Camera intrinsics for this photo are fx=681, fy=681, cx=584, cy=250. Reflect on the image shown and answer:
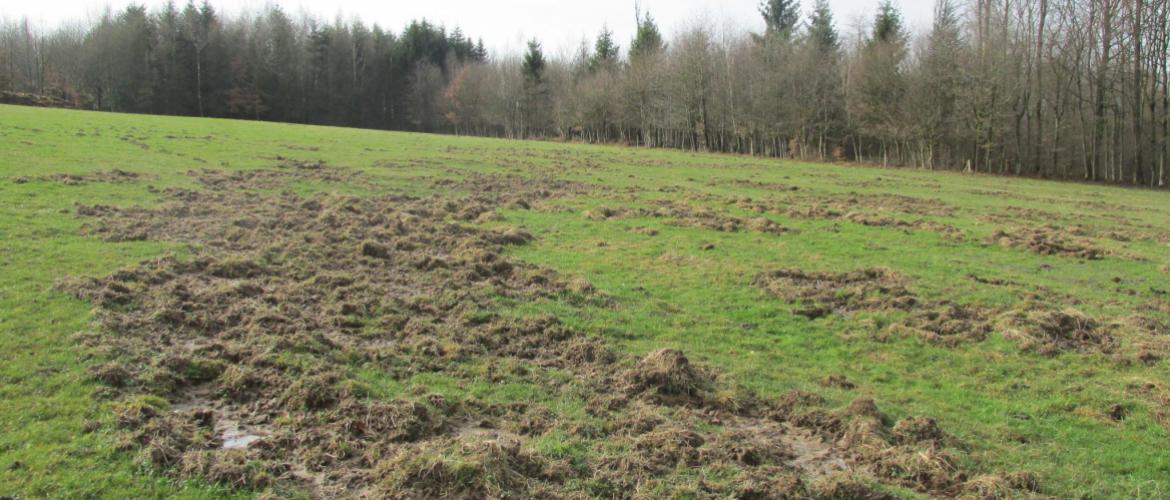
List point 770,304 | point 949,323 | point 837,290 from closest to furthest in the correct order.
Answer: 1. point 949,323
2. point 770,304
3. point 837,290

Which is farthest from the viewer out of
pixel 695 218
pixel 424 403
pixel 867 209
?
pixel 867 209

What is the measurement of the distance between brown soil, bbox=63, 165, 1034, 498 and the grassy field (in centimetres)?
36

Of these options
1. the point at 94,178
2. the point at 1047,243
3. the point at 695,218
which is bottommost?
the point at 1047,243

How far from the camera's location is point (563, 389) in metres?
8.77

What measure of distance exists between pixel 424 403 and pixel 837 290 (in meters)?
9.73

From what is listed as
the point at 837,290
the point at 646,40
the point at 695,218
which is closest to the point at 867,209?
the point at 695,218

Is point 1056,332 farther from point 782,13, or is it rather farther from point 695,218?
point 782,13

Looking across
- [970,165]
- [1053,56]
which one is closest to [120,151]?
[970,165]

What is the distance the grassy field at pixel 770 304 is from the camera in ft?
23.8

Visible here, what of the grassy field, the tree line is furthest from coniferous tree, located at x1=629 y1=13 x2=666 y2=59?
the grassy field

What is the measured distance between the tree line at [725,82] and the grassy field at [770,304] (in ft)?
75.4

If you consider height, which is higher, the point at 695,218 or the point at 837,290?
the point at 695,218

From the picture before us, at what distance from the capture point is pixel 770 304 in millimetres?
13523

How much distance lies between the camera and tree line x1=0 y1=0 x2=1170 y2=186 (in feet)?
165
